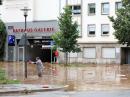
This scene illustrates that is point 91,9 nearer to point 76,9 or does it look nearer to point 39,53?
point 76,9

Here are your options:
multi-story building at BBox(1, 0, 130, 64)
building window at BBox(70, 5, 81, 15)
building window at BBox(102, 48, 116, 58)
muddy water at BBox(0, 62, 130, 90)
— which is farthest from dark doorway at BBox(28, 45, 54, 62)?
muddy water at BBox(0, 62, 130, 90)

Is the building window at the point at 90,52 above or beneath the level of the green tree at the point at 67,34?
beneath

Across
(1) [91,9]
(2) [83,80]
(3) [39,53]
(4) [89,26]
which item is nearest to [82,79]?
(2) [83,80]

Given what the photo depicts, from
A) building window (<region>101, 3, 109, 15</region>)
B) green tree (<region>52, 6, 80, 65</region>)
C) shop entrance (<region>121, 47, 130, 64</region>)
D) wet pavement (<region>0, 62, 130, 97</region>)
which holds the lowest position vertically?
wet pavement (<region>0, 62, 130, 97</region>)

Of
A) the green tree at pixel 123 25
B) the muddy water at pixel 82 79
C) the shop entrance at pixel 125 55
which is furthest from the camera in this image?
the shop entrance at pixel 125 55

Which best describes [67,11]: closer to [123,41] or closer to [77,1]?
[77,1]

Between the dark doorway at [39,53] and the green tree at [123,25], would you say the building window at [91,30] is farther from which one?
the green tree at [123,25]

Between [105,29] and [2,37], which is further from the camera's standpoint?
[2,37]

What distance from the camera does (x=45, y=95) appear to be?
23.8 meters

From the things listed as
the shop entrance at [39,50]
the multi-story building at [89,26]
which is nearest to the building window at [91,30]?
the multi-story building at [89,26]

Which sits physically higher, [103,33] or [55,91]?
[103,33]

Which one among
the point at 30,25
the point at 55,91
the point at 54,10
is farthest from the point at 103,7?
the point at 55,91

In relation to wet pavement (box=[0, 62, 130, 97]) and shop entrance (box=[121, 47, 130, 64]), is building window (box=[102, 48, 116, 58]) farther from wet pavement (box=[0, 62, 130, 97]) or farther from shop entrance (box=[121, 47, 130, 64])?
wet pavement (box=[0, 62, 130, 97])

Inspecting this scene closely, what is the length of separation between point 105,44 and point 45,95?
1906 inches
